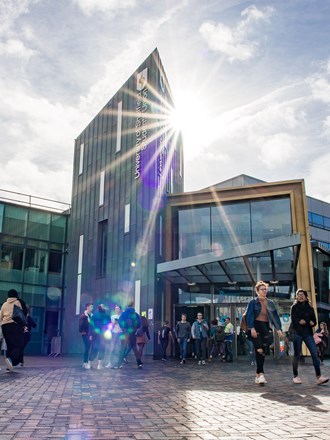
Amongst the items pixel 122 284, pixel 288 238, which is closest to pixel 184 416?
pixel 288 238

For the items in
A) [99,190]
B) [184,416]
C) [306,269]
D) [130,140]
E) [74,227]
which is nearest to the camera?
[184,416]

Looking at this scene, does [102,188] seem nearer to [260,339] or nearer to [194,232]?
[194,232]

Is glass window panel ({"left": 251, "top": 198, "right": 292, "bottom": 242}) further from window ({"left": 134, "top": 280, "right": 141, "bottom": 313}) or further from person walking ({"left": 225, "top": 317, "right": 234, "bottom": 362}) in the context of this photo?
window ({"left": 134, "top": 280, "right": 141, "bottom": 313})

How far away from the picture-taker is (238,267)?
17.9 metres

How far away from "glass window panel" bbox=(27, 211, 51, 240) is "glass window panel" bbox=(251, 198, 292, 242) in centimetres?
1525

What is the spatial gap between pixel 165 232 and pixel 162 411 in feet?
51.8

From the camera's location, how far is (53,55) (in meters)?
9.21

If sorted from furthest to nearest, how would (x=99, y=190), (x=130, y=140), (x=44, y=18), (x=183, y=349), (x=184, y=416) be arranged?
(x=99, y=190)
(x=130, y=140)
(x=183, y=349)
(x=44, y=18)
(x=184, y=416)

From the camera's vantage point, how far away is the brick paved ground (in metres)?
4.03

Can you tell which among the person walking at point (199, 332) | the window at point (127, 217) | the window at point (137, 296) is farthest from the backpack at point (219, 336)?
the window at point (127, 217)

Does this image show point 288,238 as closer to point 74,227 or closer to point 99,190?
point 99,190

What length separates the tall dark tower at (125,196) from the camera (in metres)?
20.4

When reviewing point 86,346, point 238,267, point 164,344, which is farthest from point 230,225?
point 86,346

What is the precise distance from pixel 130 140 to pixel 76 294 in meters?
8.86
